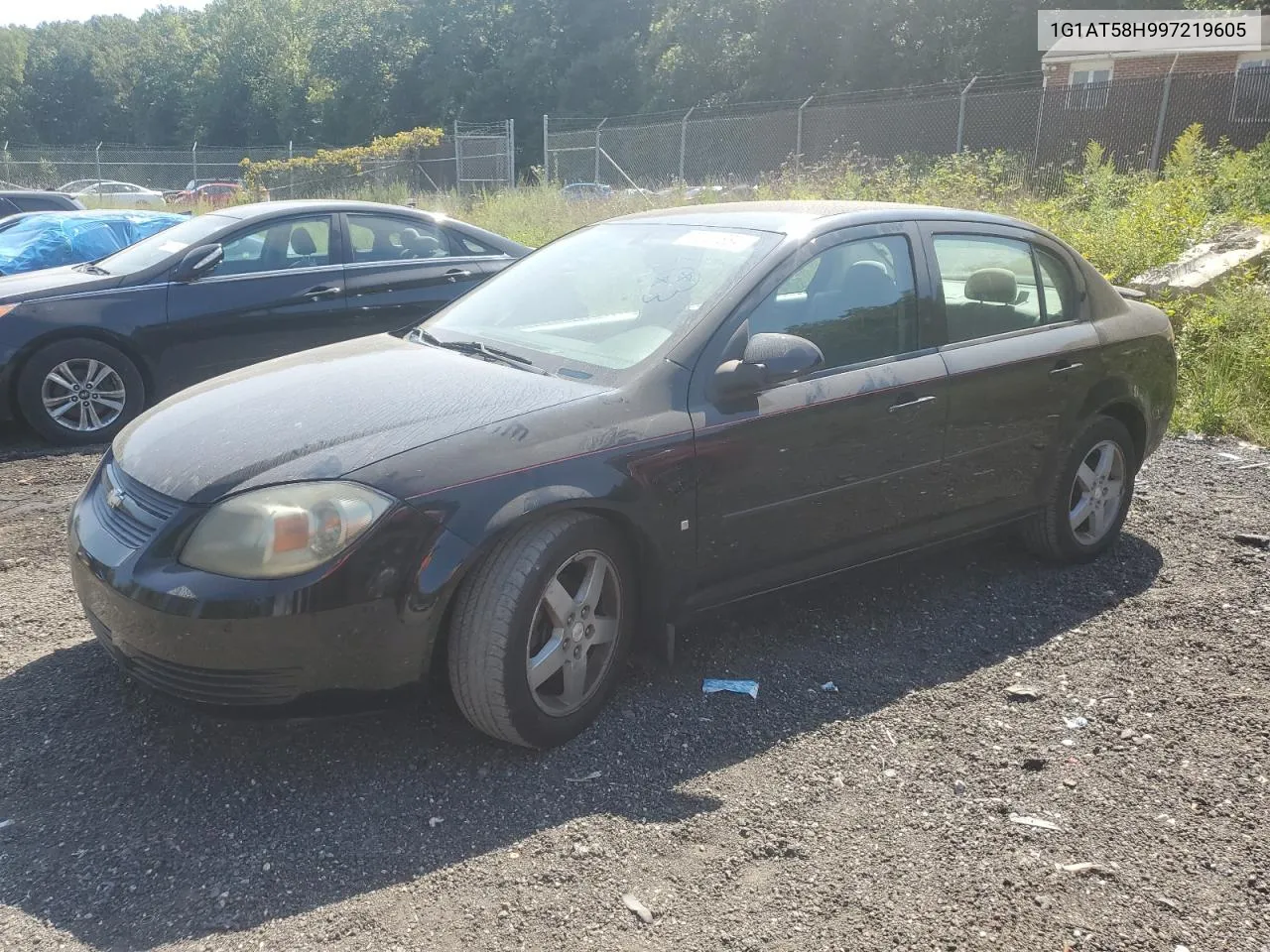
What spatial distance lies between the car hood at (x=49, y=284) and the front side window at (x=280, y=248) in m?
0.69

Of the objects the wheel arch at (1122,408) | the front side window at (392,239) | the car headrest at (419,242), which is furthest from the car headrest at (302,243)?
the wheel arch at (1122,408)

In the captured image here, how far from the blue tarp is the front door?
8071 millimetres

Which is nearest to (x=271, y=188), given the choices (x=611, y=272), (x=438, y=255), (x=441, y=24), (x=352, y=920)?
(x=438, y=255)

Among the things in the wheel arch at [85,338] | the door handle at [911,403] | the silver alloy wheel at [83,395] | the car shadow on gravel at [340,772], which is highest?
the door handle at [911,403]

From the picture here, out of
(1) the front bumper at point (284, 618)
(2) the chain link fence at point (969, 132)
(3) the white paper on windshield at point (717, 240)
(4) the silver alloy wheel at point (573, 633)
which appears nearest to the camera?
(1) the front bumper at point (284, 618)

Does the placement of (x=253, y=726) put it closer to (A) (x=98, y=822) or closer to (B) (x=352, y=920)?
(A) (x=98, y=822)

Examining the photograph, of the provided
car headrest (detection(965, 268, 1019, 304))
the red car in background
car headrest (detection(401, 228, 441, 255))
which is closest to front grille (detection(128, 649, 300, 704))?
car headrest (detection(965, 268, 1019, 304))

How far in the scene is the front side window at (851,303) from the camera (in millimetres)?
3598

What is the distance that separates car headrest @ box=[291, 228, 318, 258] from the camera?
23.7ft

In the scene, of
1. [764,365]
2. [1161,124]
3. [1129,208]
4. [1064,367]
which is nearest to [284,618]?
[764,365]

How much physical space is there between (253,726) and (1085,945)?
2402 millimetres

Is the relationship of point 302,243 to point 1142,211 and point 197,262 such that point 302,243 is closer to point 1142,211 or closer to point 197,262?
point 197,262

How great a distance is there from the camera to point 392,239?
7.50 metres

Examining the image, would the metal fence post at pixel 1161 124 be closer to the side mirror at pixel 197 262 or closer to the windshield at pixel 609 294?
the side mirror at pixel 197 262
